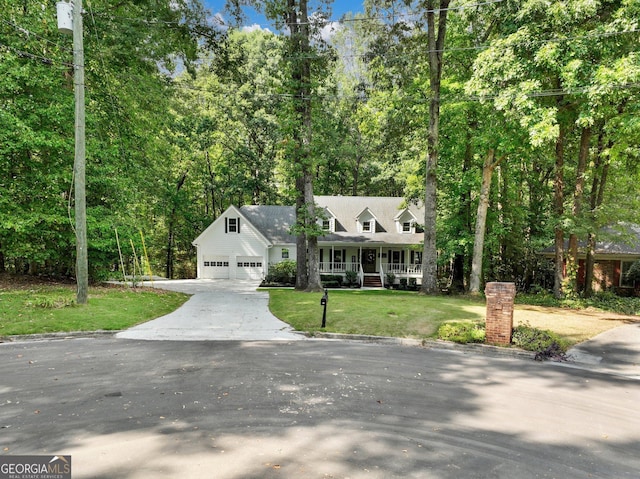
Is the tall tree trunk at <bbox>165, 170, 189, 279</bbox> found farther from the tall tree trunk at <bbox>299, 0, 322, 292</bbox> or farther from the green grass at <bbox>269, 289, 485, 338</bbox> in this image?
the green grass at <bbox>269, 289, 485, 338</bbox>

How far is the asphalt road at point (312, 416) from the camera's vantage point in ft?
11.6

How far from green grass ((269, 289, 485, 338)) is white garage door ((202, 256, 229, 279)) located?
14.6 metres

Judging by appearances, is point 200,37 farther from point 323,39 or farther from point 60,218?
point 60,218

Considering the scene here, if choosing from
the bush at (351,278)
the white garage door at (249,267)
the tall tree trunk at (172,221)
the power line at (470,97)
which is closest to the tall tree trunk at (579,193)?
the power line at (470,97)

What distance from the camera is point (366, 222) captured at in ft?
93.9

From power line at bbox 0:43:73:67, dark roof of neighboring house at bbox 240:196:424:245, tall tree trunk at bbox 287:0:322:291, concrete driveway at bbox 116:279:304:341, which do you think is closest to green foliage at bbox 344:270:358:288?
dark roof of neighboring house at bbox 240:196:424:245

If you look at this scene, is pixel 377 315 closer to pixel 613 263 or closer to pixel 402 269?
pixel 402 269

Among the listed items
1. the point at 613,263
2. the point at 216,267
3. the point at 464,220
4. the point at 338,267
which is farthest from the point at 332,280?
the point at 613,263

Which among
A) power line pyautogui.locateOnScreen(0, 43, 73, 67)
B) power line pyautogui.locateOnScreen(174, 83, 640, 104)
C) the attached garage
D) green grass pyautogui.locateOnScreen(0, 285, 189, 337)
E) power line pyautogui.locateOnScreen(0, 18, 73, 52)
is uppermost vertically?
power line pyautogui.locateOnScreen(0, 18, 73, 52)

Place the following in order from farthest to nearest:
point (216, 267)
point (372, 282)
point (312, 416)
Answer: point (216, 267), point (372, 282), point (312, 416)

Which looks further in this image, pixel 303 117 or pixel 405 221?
pixel 405 221

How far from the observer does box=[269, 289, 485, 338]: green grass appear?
9703 millimetres

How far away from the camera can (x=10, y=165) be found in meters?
13.9

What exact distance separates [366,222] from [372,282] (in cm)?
501
